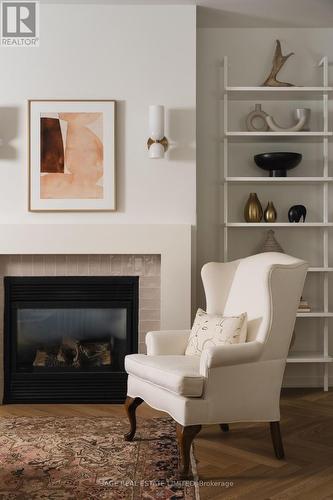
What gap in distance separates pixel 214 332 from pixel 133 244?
115 cm

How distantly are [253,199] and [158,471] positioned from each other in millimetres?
2338

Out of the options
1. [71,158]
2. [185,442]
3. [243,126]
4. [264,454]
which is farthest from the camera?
[243,126]

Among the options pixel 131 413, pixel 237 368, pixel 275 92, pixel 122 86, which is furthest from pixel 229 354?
pixel 275 92

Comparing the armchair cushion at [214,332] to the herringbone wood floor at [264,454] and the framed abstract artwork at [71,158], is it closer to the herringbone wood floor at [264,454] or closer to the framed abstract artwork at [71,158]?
the herringbone wood floor at [264,454]

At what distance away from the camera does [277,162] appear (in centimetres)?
458

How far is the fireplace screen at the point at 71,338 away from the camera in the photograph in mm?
4500

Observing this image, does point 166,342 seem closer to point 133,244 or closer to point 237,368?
point 237,368

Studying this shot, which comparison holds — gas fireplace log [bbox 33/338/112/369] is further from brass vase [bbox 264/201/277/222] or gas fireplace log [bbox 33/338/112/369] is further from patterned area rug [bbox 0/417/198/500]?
brass vase [bbox 264/201/277/222]

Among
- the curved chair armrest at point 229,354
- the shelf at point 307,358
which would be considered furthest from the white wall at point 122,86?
the curved chair armrest at point 229,354

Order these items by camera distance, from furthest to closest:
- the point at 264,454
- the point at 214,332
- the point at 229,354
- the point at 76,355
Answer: the point at 76,355, the point at 214,332, the point at 264,454, the point at 229,354

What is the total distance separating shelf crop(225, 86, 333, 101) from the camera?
14.9ft

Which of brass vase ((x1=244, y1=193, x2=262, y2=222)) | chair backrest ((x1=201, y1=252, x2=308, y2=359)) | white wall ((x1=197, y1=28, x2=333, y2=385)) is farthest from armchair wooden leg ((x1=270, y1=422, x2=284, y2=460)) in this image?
brass vase ((x1=244, y1=193, x2=262, y2=222))

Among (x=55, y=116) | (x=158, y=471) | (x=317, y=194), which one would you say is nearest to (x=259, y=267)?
(x=158, y=471)

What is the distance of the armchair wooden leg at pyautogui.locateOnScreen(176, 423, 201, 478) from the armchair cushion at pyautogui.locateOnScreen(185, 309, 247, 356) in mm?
551
